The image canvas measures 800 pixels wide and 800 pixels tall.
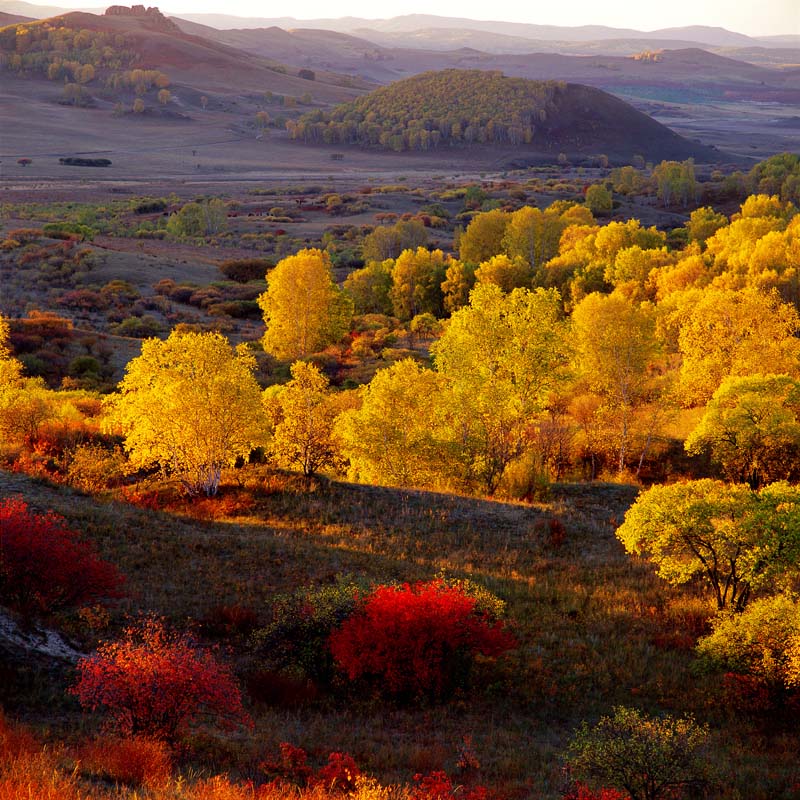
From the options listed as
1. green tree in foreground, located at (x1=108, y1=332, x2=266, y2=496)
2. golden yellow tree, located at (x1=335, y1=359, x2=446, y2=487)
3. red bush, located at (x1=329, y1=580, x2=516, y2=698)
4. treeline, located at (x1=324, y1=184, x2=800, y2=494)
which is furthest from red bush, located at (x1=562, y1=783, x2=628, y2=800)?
treeline, located at (x1=324, y1=184, x2=800, y2=494)

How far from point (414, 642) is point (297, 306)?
5094 centimetres

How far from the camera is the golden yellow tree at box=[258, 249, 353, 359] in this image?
223 ft

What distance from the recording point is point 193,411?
33.7m

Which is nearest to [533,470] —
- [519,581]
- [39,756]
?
[519,581]

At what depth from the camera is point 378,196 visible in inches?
7279

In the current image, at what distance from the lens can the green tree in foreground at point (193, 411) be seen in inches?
1330

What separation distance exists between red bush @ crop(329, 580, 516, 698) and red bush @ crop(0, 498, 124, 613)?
7220mm

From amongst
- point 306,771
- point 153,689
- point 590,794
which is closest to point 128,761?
point 153,689

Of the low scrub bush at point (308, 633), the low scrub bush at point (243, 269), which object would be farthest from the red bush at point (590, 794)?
the low scrub bush at point (243, 269)

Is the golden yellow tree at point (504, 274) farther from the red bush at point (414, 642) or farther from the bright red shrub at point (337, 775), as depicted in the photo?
the bright red shrub at point (337, 775)

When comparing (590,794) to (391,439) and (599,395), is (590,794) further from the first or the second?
(599,395)

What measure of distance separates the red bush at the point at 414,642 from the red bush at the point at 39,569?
7.22m

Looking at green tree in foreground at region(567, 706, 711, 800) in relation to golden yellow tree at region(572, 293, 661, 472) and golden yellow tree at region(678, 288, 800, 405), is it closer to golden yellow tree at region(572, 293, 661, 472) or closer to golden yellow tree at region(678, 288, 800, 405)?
golden yellow tree at region(572, 293, 661, 472)

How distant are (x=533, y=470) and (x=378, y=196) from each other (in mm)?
154758
